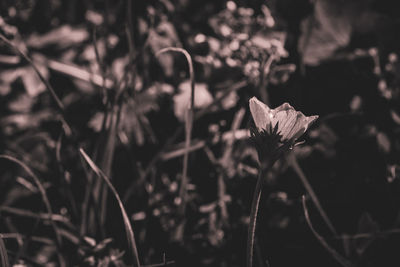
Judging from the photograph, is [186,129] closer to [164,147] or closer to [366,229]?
[164,147]

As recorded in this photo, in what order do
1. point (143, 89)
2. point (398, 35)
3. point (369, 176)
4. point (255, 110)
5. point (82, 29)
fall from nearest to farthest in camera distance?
point (255, 110) < point (369, 176) < point (398, 35) < point (143, 89) < point (82, 29)

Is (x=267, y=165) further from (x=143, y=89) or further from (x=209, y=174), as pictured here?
(x=143, y=89)

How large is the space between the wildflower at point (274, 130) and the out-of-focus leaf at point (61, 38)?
828mm

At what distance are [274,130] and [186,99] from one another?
1.75 ft

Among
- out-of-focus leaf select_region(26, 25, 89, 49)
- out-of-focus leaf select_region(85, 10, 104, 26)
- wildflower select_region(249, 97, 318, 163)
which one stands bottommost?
wildflower select_region(249, 97, 318, 163)

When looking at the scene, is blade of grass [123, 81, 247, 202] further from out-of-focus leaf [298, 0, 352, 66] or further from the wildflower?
the wildflower

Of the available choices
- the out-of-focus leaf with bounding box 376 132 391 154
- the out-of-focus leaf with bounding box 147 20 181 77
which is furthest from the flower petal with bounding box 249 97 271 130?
the out-of-focus leaf with bounding box 147 20 181 77

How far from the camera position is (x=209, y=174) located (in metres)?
1.04

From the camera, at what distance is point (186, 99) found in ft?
3.53

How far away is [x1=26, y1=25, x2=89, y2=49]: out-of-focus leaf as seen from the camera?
1224 mm

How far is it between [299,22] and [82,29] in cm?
65

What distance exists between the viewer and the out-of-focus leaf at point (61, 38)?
1.22 metres

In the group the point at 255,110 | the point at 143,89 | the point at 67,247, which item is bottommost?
the point at 67,247

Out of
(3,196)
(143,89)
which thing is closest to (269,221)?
(143,89)
